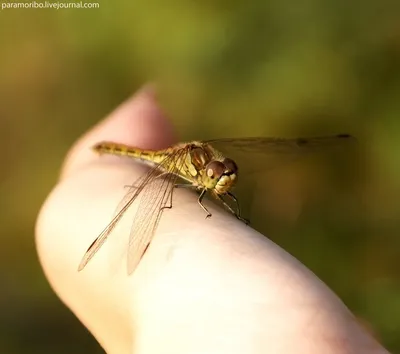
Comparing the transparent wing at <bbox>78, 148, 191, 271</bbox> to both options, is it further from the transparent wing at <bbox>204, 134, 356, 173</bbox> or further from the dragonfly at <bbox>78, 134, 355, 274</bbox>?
the transparent wing at <bbox>204, 134, 356, 173</bbox>

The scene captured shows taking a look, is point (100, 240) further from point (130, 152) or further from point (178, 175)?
point (130, 152)

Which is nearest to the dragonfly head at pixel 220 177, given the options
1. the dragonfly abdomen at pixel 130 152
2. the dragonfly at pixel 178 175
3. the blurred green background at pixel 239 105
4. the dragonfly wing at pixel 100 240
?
the dragonfly at pixel 178 175

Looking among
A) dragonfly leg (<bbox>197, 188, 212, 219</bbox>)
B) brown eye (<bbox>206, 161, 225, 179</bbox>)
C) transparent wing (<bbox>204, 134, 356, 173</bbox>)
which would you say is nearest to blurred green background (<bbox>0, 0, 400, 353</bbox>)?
transparent wing (<bbox>204, 134, 356, 173</bbox>)

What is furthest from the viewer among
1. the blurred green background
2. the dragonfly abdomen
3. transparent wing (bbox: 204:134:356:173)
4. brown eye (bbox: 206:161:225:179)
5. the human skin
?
the blurred green background

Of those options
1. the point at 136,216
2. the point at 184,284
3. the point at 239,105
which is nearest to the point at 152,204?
the point at 136,216

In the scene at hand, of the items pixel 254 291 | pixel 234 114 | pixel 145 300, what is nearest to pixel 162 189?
pixel 145 300

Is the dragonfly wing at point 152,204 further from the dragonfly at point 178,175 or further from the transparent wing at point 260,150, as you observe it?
the transparent wing at point 260,150

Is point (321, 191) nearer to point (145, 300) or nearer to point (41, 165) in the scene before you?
point (41, 165)

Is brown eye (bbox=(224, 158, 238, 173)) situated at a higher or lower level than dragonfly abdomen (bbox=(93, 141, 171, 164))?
lower
